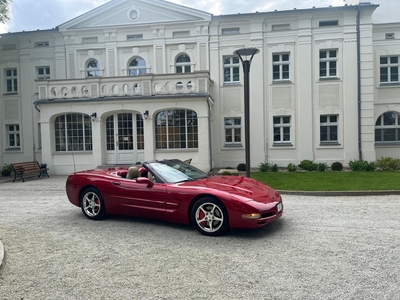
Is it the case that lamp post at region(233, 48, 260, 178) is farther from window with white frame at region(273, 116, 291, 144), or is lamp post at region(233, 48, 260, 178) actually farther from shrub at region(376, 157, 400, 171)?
shrub at region(376, 157, 400, 171)

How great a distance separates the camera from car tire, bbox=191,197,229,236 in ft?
16.9

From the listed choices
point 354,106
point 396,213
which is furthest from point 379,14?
point 396,213

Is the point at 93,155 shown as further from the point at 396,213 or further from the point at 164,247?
the point at 396,213

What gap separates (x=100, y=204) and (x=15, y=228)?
164 centimetres

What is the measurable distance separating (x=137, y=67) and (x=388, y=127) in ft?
49.5

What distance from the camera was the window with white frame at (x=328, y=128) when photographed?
1730cm

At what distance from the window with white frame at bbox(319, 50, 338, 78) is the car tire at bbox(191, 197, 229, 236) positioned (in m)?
14.7

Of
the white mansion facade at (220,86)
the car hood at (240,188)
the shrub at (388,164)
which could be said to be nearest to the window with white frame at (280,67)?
the white mansion facade at (220,86)

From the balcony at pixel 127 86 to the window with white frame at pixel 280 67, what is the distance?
4.49 metres

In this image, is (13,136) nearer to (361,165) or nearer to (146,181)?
(146,181)

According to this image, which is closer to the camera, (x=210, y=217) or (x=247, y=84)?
(x=210, y=217)

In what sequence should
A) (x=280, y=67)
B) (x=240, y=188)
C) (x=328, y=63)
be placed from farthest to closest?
(x=280, y=67) < (x=328, y=63) < (x=240, y=188)

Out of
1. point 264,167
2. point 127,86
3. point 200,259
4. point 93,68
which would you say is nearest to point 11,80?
point 93,68

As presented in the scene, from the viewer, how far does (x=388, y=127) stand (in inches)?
707
